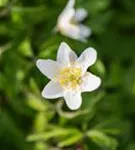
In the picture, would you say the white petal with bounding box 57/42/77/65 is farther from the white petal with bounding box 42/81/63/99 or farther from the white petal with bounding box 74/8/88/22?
the white petal with bounding box 74/8/88/22

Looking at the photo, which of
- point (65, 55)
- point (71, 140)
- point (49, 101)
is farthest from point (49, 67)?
point (49, 101)

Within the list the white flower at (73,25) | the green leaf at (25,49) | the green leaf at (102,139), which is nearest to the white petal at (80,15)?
the white flower at (73,25)

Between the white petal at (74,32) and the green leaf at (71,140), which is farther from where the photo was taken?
the white petal at (74,32)

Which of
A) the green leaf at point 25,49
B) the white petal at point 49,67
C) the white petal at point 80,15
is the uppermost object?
the white petal at point 80,15

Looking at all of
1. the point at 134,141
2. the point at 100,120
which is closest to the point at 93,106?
the point at 100,120

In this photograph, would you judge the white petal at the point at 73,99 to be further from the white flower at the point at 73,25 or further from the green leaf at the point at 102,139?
the white flower at the point at 73,25

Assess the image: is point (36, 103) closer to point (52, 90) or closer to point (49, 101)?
point (49, 101)

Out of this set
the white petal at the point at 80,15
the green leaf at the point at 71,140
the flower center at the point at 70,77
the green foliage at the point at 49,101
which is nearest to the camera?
the flower center at the point at 70,77
